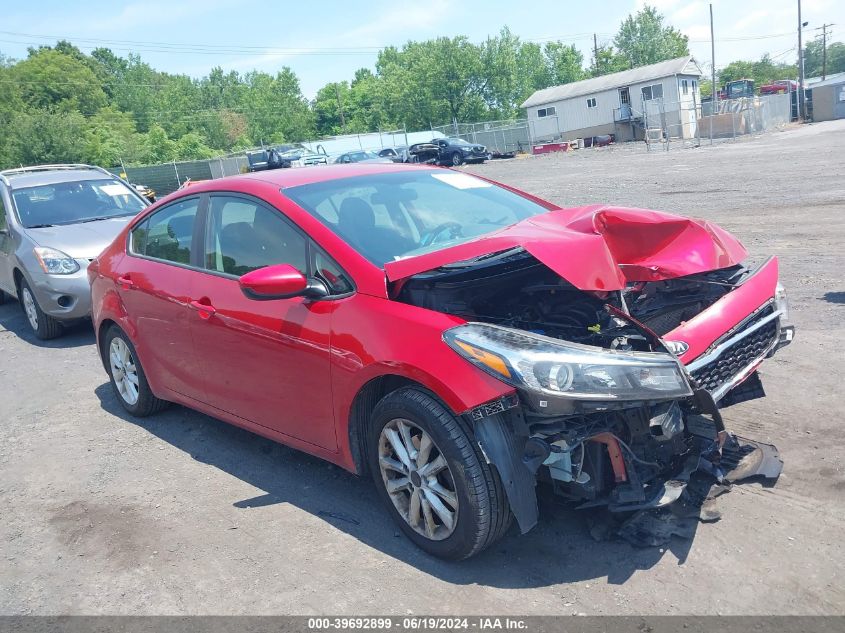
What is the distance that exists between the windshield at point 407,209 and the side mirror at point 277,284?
0.32m

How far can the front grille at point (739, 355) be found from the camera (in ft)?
11.2

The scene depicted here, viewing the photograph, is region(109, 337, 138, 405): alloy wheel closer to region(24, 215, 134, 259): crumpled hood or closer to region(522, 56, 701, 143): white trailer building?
region(24, 215, 134, 259): crumpled hood

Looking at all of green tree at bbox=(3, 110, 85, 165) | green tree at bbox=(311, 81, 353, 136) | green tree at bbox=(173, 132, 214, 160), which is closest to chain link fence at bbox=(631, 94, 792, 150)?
green tree at bbox=(3, 110, 85, 165)

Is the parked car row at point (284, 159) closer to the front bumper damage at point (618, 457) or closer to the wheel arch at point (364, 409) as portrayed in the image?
the wheel arch at point (364, 409)

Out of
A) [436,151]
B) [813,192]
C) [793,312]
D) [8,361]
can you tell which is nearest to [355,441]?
[793,312]

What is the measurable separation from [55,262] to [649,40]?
92065 millimetres

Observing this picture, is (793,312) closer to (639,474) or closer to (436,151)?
(639,474)

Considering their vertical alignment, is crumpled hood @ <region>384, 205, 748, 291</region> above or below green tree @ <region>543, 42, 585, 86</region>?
below

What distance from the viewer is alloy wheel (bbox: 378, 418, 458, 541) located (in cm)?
325

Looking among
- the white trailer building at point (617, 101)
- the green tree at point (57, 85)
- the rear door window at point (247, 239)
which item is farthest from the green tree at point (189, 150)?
the rear door window at point (247, 239)

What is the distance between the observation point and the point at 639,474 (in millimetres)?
3197

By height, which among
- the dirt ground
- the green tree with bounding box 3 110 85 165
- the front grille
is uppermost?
the green tree with bounding box 3 110 85 165

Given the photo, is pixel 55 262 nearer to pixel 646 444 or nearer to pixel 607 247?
pixel 607 247

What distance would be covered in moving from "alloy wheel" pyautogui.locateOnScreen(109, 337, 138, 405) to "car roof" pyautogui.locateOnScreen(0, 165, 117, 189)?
4.79 metres
